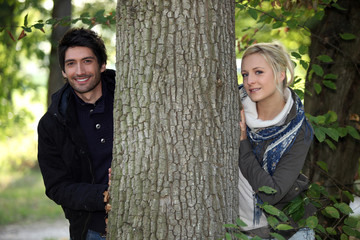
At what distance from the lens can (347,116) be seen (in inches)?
185

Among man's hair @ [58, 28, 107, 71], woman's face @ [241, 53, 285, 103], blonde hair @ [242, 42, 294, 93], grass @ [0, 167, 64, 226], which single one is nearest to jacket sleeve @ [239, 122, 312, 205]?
woman's face @ [241, 53, 285, 103]

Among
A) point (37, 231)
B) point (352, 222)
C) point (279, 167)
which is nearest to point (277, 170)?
point (279, 167)

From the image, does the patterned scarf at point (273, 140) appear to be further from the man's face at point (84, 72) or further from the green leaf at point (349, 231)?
the man's face at point (84, 72)

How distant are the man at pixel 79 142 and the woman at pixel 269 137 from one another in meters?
1.02

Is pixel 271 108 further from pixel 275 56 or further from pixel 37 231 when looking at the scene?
pixel 37 231

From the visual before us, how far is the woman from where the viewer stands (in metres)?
2.81

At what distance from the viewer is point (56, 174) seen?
10.8 feet

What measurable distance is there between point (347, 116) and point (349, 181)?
0.70 m

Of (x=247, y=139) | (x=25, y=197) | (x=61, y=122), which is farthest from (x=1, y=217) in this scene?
(x=247, y=139)

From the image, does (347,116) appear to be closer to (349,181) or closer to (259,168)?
(349,181)

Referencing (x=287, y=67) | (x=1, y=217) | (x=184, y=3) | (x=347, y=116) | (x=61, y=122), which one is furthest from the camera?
(x=1, y=217)

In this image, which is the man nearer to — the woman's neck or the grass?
the woman's neck

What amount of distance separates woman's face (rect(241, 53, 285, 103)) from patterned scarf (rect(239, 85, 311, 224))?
0.20m

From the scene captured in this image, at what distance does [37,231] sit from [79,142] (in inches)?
301
